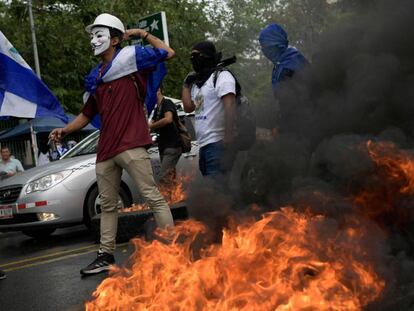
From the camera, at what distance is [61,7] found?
20562 millimetres

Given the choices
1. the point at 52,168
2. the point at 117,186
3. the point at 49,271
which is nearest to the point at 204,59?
the point at 117,186

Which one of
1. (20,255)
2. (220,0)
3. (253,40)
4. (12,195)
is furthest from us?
(253,40)

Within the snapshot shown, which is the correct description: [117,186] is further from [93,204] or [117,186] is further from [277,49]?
[93,204]

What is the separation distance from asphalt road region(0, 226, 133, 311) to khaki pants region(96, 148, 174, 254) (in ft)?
1.42

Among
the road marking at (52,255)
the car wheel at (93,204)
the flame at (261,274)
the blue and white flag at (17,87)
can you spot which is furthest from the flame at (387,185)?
the car wheel at (93,204)

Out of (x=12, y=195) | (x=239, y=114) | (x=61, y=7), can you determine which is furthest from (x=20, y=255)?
(x=61, y=7)

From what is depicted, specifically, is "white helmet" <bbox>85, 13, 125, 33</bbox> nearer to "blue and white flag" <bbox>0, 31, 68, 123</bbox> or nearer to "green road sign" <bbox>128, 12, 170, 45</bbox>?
"blue and white flag" <bbox>0, 31, 68, 123</bbox>

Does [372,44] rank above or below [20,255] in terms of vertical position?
above

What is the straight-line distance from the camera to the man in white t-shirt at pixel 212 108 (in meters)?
5.47

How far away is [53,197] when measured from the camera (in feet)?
26.8

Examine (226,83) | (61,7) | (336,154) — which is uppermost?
(61,7)

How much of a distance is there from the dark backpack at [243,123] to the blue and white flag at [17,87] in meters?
2.63

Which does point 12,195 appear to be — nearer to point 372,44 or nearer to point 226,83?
point 226,83

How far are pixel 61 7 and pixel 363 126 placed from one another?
1803cm
